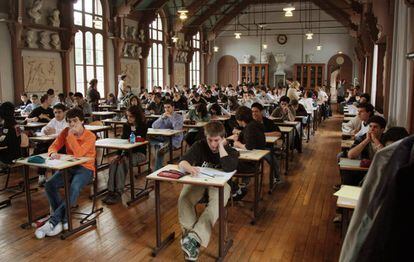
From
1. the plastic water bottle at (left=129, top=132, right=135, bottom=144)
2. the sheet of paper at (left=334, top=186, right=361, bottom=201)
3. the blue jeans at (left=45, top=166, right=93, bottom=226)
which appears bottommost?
the blue jeans at (left=45, top=166, right=93, bottom=226)

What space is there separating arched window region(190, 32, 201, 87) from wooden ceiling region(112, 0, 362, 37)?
34.4 inches

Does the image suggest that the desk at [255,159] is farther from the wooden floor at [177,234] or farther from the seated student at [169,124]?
the seated student at [169,124]

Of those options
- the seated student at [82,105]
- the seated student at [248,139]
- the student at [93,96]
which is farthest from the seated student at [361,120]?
the student at [93,96]

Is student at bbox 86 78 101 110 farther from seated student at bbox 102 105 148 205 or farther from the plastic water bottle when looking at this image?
the plastic water bottle

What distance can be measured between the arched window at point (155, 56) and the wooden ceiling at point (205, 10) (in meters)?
0.85

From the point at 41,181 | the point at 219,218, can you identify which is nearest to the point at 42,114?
the point at 41,181

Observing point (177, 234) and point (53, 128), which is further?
point (53, 128)

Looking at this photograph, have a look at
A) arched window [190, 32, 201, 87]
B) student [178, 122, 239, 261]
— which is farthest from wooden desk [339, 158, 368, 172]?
arched window [190, 32, 201, 87]

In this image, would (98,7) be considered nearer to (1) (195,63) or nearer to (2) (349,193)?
(1) (195,63)

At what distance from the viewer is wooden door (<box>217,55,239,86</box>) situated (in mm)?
24891

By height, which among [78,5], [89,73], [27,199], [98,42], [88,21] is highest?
[78,5]

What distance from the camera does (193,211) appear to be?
12.4 ft

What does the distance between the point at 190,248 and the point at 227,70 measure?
2211 cm

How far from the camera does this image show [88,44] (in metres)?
13.9
